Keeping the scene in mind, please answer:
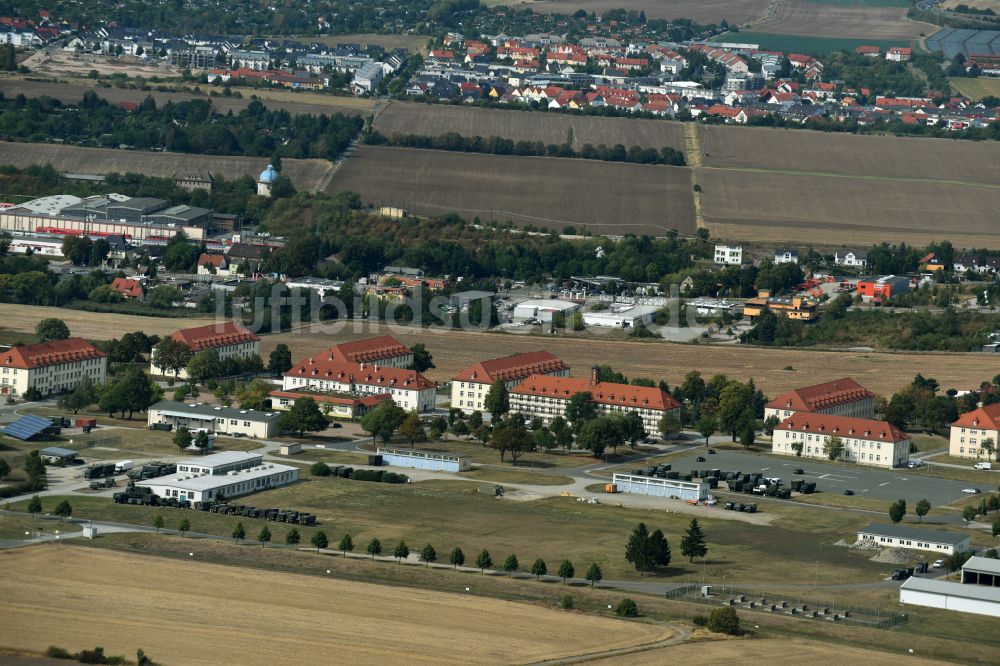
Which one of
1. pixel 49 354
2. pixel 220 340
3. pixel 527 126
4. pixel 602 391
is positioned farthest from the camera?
pixel 527 126

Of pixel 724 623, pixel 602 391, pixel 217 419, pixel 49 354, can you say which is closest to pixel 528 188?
pixel 602 391

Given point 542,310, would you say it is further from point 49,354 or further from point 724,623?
point 724,623

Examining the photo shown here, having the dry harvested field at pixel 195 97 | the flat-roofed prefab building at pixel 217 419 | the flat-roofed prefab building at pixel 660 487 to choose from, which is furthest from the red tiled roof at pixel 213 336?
the dry harvested field at pixel 195 97

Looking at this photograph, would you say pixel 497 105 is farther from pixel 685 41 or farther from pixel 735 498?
pixel 735 498

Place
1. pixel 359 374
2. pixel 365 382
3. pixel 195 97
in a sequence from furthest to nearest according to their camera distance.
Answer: pixel 195 97 → pixel 359 374 → pixel 365 382

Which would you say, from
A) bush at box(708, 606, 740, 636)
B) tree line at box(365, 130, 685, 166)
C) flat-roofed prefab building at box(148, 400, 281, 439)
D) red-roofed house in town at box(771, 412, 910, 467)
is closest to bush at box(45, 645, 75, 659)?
bush at box(708, 606, 740, 636)

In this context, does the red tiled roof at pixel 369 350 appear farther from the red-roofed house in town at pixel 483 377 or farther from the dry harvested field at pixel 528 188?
the dry harvested field at pixel 528 188

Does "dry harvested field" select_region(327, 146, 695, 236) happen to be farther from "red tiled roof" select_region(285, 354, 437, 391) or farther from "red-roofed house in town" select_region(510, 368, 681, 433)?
"red-roofed house in town" select_region(510, 368, 681, 433)
